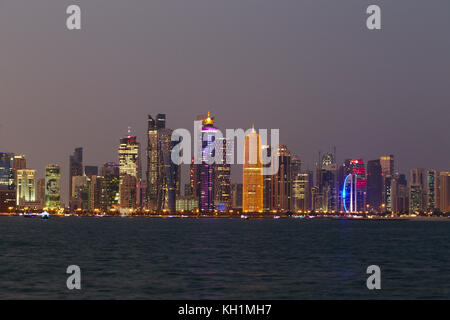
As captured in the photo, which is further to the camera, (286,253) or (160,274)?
(286,253)

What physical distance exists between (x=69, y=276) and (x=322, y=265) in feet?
105

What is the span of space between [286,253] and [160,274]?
37.5 m

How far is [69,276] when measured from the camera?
202ft
